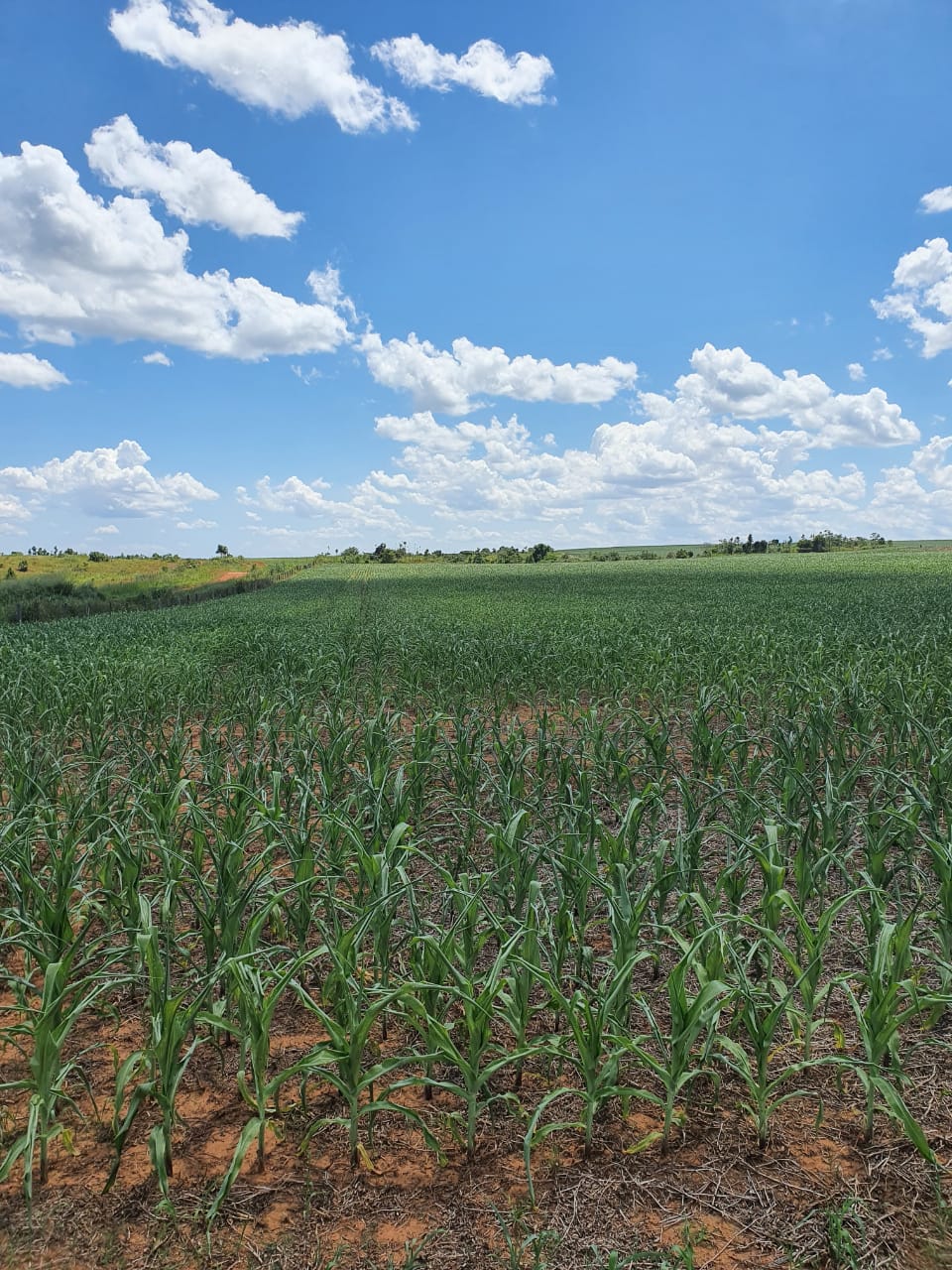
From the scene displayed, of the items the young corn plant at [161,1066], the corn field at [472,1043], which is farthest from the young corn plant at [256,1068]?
the young corn plant at [161,1066]

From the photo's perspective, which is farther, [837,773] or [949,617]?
[949,617]

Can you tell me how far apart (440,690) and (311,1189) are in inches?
257

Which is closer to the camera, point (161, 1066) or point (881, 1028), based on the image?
point (161, 1066)

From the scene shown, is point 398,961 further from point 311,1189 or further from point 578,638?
point 578,638

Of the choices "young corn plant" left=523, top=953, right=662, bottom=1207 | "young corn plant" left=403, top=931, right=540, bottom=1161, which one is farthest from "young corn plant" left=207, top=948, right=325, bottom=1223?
"young corn plant" left=523, top=953, right=662, bottom=1207

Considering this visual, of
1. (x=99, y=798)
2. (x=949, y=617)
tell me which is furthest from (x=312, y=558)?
(x=99, y=798)

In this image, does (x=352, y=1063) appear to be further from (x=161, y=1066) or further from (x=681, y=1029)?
(x=681, y=1029)

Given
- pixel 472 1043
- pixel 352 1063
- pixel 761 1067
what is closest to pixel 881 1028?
pixel 761 1067

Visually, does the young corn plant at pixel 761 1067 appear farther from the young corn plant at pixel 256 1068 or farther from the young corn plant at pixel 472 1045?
the young corn plant at pixel 256 1068

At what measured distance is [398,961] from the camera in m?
3.76

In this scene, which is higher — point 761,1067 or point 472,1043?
point 472,1043

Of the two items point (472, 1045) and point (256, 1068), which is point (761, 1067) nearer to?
point (472, 1045)

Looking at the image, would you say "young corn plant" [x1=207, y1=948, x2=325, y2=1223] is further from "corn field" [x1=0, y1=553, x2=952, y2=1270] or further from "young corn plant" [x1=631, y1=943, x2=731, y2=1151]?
"young corn plant" [x1=631, y1=943, x2=731, y2=1151]

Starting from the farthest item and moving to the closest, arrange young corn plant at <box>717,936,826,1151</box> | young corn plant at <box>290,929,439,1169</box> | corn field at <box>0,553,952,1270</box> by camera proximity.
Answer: young corn plant at <box>717,936,826,1151</box> → young corn plant at <box>290,929,439,1169</box> → corn field at <box>0,553,952,1270</box>
